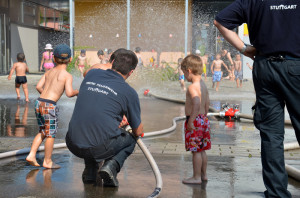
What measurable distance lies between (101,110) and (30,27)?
3162 centimetres

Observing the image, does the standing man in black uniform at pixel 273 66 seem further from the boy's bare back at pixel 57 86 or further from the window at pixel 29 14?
the window at pixel 29 14

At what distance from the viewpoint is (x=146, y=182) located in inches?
207

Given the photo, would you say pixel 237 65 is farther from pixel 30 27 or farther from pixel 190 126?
pixel 190 126

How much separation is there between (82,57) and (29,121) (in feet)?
41.2

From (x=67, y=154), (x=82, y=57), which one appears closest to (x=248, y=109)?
(x=67, y=154)

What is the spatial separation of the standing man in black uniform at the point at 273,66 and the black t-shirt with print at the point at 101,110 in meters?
1.14

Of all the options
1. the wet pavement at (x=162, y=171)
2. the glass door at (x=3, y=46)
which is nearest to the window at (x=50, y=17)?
the glass door at (x=3, y=46)

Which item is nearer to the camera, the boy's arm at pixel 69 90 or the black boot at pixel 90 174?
Result: the black boot at pixel 90 174

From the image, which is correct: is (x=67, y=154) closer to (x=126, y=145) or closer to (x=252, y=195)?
(x=126, y=145)

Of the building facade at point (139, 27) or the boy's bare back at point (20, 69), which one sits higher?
the building facade at point (139, 27)

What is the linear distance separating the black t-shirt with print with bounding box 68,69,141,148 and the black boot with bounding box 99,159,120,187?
0.72ft

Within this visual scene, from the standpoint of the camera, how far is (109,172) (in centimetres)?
479

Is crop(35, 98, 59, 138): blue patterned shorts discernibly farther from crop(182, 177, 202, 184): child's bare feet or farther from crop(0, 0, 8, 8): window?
crop(0, 0, 8, 8): window

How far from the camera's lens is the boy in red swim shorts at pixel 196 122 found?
5.23 metres
